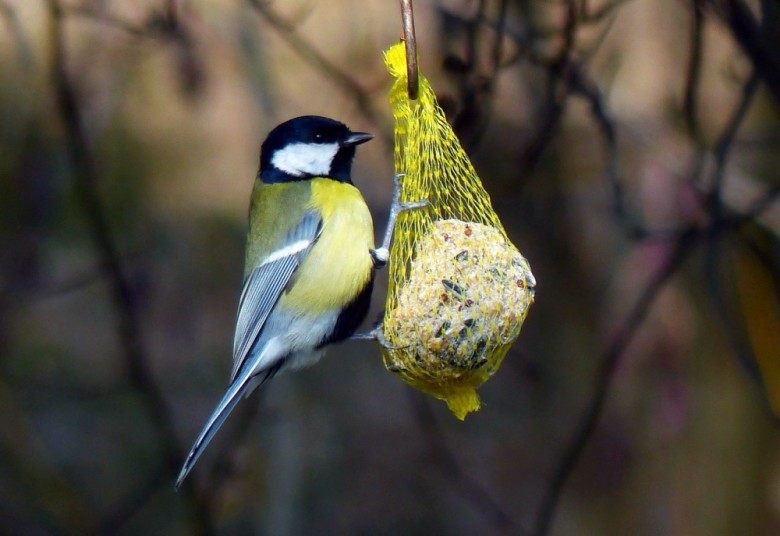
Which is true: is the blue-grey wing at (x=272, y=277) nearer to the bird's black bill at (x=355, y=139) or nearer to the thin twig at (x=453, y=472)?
the bird's black bill at (x=355, y=139)

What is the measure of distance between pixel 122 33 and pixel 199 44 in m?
0.35

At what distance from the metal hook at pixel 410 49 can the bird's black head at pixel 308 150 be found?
516mm

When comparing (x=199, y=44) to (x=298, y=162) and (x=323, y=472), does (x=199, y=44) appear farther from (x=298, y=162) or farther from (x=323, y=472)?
(x=323, y=472)

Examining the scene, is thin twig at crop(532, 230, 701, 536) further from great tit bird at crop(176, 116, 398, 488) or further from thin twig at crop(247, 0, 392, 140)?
great tit bird at crop(176, 116, 398, 488)

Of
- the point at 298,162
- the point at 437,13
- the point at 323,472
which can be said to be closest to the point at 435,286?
the point at 298,162

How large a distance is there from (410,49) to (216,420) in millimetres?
953

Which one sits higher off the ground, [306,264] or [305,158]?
[305,158]

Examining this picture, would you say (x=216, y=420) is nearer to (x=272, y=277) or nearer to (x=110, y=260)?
(x=272, y=277)

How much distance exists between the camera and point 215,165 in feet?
12.4

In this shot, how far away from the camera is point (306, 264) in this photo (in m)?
2.25

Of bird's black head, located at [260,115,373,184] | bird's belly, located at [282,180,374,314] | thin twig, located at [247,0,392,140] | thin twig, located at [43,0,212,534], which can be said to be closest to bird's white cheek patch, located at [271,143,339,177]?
bird's black head, located at [260,115,373,184]

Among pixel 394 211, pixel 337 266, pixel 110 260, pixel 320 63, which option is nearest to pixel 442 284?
pixel 394 211

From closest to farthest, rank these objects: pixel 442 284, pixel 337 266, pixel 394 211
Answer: pixel 442 284
pixel 394 211
pixel 337 266

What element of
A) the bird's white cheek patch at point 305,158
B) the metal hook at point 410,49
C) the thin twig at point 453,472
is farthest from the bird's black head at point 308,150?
the thin twig at point 453,472
